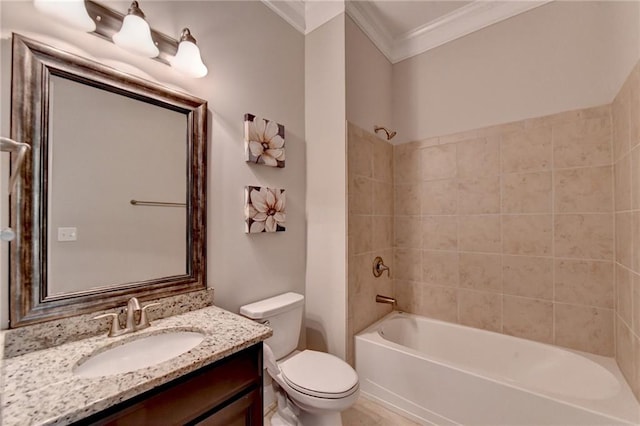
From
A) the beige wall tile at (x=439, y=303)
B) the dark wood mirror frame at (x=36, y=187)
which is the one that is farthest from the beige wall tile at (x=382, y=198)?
the dark wood mirror frame at (x=36, y=187)

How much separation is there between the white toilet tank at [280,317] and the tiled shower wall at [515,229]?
1.10 metres

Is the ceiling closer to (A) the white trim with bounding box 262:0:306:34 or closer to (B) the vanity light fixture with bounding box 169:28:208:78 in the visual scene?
(A) the white trim with bounding box 262:0:306:34

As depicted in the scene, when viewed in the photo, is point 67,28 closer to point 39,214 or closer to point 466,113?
point 39,214

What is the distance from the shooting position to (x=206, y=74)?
145cm

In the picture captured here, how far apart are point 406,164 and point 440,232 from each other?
647 mm

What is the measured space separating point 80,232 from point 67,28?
2.57ft

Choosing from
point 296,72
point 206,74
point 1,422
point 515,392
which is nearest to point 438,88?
point 296,72

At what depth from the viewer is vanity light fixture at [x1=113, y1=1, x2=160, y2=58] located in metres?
1.12

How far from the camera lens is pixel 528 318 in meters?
1.83

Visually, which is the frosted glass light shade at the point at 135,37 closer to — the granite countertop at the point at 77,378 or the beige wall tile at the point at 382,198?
the granite countertop at the point at 77,378

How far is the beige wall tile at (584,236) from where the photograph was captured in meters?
1.60

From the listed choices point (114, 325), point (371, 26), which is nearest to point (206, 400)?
point (114, 325)

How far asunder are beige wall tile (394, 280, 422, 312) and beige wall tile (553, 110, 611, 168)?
131 cm

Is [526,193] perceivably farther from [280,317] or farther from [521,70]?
[280,317]
